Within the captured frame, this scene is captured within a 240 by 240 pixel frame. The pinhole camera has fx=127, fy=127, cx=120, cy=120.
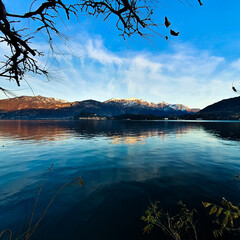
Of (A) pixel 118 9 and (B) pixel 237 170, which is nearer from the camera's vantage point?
(A) pixel 118 9

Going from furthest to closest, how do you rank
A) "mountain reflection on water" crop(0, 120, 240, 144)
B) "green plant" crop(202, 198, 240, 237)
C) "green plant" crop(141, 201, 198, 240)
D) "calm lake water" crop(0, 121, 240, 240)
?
"mountain reflection on water" crop(0, 120, 240, 144)
"calm lake water" crop(0, 121, 240, 240)
"green plant" crop(141, 201, 198, 240)
"green plant" crop(202, 198, 240, 237)

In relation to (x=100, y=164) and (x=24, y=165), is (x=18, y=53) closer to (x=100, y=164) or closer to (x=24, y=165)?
(x=100, y=164)

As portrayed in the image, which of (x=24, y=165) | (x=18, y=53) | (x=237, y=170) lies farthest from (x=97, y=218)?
(x=237, y=170)

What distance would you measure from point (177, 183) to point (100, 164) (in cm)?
927

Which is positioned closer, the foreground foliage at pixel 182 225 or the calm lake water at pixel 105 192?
the foreground foliage at pixel 182 225

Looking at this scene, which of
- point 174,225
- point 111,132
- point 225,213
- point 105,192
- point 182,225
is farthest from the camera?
point 111,132

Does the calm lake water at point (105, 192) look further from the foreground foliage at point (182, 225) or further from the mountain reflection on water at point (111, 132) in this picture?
the mountain reflection on water at point (111, 132)

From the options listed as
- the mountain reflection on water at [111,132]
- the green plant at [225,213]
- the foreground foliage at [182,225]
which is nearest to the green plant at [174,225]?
the foreground foliage at [182,225]

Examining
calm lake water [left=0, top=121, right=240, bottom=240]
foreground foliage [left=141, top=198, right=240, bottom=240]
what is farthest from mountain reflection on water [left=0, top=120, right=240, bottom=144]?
foreground foliage [left=141, top=198, right=240, bottom=240]

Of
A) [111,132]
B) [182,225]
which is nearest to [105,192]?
[182,225]

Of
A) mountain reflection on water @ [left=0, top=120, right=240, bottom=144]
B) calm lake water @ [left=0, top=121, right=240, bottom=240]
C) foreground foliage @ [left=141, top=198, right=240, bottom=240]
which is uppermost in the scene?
foreground foliage @ [left=141, top=198, right=240, bottom=240]

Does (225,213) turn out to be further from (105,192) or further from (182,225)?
(105,192)

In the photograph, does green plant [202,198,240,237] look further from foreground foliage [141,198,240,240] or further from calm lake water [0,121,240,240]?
calm lake water [0,121,240,240]

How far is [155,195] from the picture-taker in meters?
9.39
